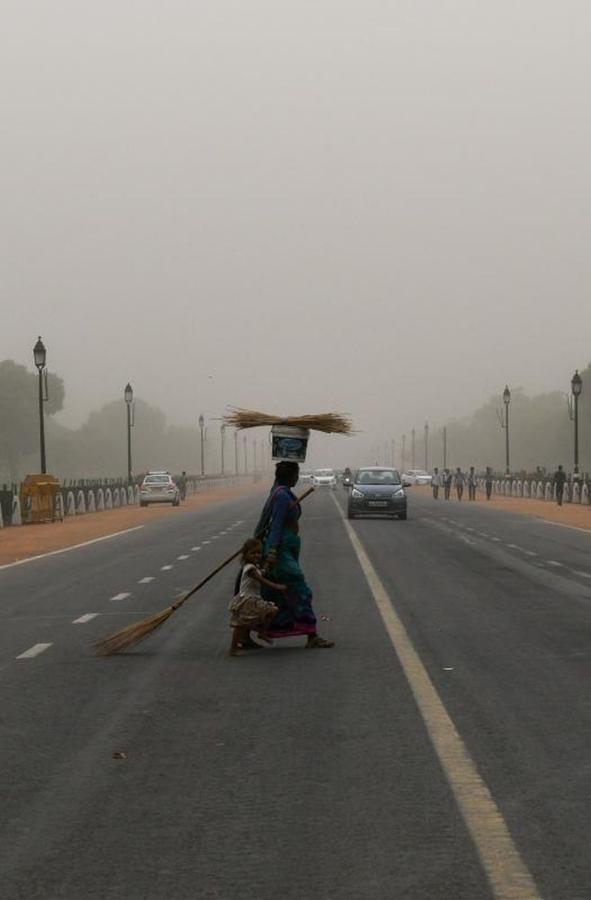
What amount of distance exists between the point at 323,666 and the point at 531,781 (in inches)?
189

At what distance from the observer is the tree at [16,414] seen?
6348 inches

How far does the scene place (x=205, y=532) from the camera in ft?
131

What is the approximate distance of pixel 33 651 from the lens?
1362 cm

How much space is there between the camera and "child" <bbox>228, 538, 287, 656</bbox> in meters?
12.9

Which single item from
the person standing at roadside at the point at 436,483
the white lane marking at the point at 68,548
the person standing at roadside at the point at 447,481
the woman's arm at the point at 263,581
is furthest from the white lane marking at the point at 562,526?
the person standing at roadside at the point at 436,483

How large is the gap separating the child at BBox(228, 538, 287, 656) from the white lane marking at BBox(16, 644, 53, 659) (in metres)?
1.69

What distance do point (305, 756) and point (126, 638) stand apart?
539 cm

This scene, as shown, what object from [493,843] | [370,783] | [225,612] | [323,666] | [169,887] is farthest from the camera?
[225,612]

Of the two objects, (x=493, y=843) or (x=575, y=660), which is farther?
(x=575, y=660)

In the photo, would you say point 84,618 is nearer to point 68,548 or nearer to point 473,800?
point 473,800

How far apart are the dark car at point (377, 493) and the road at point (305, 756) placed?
29.6 m

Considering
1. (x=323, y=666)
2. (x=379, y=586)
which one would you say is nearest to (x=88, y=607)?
(x=379, y=586)

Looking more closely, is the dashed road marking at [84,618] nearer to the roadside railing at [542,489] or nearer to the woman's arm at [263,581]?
the woman's arm at [263,581]

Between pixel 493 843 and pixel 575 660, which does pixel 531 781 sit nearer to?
pixel 493 843
